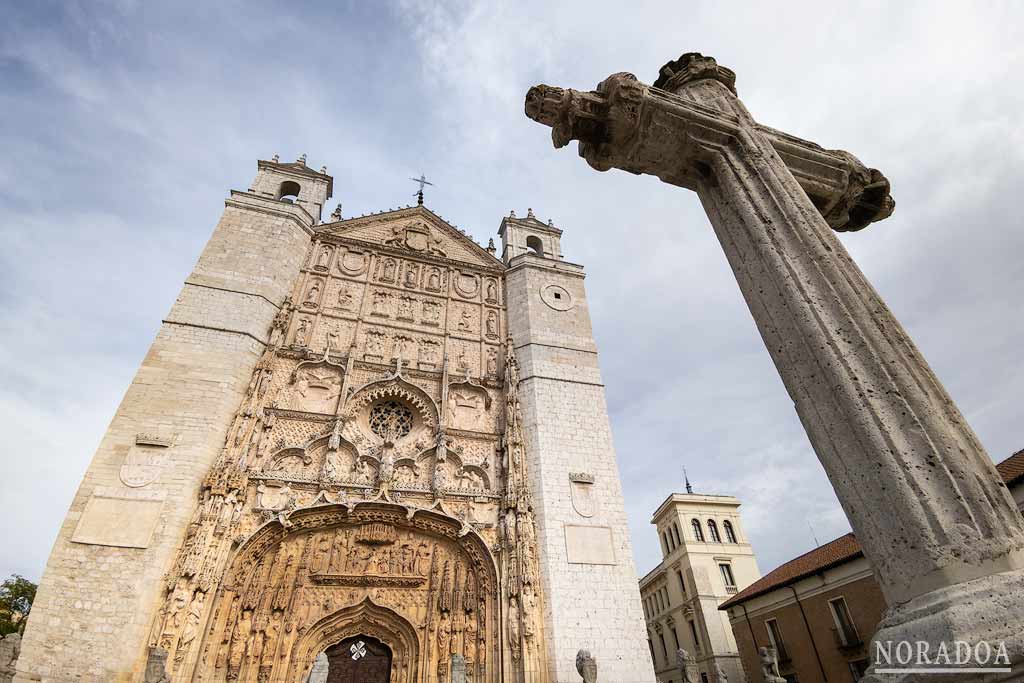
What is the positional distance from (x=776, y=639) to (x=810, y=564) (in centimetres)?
252

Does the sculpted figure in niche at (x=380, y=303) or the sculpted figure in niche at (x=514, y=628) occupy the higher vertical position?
the sculpted figure in niche at (x=380, y=303)

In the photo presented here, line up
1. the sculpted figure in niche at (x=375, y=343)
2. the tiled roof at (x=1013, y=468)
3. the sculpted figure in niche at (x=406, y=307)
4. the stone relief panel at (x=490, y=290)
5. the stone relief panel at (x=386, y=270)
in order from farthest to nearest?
the stone relief panel at (x=490, y=290)
the stone relief panel at (x=386, y=270)
the sculpted figure in niche at (x=406, y=307)
the sculpted figure in niche at (x=375, y=343)
the tiled roof at (x=1013, y=468)

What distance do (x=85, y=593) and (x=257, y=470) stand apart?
2.79 metres

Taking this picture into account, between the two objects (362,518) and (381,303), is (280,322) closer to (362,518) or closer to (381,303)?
(381,303)

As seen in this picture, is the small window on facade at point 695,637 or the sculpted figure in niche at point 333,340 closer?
the sculpted figure in niche at point 333,340

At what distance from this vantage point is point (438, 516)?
32.2ft

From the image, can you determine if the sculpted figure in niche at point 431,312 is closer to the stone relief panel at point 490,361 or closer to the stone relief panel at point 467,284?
the stone relief panel at point 467,284

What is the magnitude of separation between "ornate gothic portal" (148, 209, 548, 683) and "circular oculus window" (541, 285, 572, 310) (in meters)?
2.24

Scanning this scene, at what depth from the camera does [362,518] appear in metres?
9.55

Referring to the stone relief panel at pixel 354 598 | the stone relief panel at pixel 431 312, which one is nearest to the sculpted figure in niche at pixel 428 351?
the stone relief panel at pixel 431 312

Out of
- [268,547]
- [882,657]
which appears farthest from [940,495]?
[268,547]

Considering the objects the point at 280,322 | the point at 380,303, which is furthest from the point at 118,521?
the point at 380,303

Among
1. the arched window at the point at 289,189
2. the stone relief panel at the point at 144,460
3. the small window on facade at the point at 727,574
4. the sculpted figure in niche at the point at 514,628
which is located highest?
the arched window at the point at 289,189

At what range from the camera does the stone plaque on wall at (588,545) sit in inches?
382
